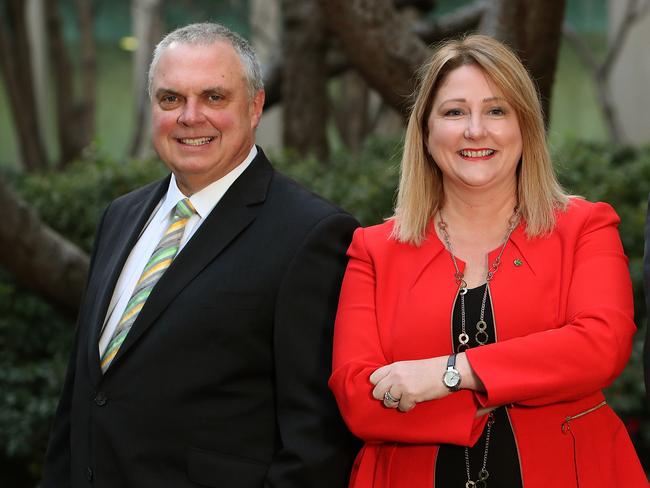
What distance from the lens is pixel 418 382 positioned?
10.1 ft

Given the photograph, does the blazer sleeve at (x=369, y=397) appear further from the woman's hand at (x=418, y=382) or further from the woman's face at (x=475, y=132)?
the woman's face at (x=475, y=132)

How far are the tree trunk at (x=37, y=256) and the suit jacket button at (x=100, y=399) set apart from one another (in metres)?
2.31

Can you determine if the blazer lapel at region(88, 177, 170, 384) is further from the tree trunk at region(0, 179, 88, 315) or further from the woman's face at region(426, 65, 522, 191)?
the tree trunk at region(0, 179, 88, 315)

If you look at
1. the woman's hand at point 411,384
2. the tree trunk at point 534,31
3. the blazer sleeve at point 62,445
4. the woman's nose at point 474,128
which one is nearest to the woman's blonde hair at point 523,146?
the woman's nose at point 474,128

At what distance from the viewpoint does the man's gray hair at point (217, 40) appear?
368 cm

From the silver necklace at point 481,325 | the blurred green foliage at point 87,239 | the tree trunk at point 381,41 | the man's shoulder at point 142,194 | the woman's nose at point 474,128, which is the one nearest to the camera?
the silver necklace at point 481,325

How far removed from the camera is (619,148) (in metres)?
9.40

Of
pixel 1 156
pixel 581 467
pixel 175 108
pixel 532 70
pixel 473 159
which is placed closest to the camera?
pixel 581 467

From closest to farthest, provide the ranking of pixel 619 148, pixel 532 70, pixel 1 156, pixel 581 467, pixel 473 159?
pixel 581 467 < pixel 473 159 < pixel 532 70 < pixel 619 148 < pixel 1 156

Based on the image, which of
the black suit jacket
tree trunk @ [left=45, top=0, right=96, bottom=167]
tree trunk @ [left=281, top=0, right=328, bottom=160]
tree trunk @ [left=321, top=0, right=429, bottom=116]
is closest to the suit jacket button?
the black suit jacket

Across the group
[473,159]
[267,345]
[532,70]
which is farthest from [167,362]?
[532,70]

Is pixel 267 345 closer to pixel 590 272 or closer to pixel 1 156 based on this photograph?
pixel 590 272

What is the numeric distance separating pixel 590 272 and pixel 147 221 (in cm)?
164

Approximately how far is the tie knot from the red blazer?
0.67 meters
